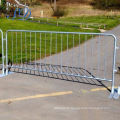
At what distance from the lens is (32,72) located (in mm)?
7633

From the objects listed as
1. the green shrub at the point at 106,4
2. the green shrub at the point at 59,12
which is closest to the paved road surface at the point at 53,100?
the green shrub at the point at 59,12

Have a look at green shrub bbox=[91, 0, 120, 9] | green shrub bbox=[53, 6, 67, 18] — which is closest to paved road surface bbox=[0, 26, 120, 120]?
green shrub bbox=[53, 6, 67, 18]

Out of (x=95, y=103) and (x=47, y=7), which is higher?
(x=47, y=7)

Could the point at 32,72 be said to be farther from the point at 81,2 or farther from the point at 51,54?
the point at 81,2

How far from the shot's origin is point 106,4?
189 ft

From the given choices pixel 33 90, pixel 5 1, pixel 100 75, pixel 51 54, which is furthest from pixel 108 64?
pixel 5 1

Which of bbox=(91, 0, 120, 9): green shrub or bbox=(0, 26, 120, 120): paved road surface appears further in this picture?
bbox=(91, 0, 120, 9): green shrub

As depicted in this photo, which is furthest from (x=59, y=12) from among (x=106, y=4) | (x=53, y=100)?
(x=53, y=100)

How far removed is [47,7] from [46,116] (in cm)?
5466

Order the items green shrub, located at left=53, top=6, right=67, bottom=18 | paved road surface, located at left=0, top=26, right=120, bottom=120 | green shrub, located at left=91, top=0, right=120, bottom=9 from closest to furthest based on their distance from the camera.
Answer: paved road surface, located at left=0, top=26, right=120, bottom=120 → green shrub, located at left=53, top=6, right=67, bottom=18 → green shrub, located at left=91, top=0, right=120, bottom=9

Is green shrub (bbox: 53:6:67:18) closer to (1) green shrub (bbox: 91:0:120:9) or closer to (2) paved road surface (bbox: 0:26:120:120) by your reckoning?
(1) green shrub (bbox: 91:0:120:9)

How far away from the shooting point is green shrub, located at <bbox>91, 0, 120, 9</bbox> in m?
55.9

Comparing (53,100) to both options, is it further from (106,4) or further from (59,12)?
(106,4)

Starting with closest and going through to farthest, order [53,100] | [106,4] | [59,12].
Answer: [53,100] < [59,12] < [106,4]
